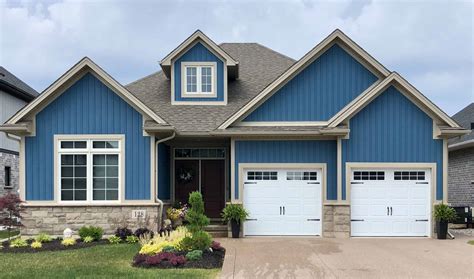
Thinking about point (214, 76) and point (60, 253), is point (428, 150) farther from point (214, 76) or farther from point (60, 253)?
point (60, 253)

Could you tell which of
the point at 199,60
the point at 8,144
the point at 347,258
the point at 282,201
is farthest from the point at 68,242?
the point at 8,144

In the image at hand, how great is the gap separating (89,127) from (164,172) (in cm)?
298

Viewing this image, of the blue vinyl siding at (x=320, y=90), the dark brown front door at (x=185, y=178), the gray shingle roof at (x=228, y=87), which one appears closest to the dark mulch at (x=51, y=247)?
the dark brown front door at (x=185, y=178)

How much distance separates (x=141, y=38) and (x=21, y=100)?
36.2ft

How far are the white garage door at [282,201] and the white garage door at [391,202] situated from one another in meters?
1.27

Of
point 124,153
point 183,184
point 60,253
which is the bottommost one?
point 60,253

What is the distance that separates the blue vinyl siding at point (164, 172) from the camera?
1472cm

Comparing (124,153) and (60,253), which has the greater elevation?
(124,153)

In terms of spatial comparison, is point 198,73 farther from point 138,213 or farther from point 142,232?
point 142,232

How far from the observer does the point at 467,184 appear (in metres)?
19.7

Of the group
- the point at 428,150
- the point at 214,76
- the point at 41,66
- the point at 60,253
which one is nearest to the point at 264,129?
the point at 214,76

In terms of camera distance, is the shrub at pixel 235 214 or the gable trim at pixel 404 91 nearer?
the gable trim at pixel 404 91

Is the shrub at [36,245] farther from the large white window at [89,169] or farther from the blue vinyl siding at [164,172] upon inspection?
the blue vinyl siding at [164,172]

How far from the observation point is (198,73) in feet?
55.0
